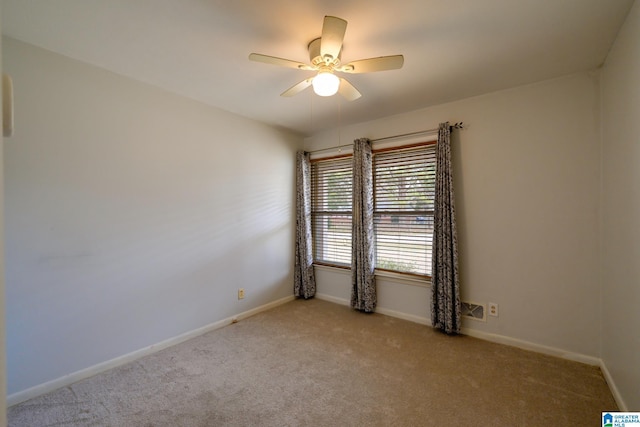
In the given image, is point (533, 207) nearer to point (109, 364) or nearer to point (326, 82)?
point (326, 82)

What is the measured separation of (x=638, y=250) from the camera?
1646 mm

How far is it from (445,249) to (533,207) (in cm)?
84

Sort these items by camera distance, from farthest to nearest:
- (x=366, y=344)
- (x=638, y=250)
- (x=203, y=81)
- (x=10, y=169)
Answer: (x=366, y=344), (x=203, y=81), (x=10, y=169), (x=638, y=250)

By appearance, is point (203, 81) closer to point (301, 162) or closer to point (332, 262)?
point (301, 162)

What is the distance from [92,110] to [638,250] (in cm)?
380

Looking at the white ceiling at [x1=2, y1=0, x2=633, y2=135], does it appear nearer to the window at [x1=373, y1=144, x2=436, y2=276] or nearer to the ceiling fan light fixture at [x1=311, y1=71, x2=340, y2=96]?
the ceiling fan light fixture at [x1=311, y1=71, x2=340, y2=96]

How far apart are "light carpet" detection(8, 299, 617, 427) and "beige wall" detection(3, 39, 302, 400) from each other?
13.4 inches

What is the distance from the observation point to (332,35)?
1.64 m

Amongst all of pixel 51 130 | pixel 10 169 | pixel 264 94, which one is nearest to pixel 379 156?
pixel 264 94

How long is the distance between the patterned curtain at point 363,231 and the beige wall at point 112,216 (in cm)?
128

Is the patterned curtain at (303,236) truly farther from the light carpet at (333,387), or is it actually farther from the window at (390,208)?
the light carpet at (333,387)

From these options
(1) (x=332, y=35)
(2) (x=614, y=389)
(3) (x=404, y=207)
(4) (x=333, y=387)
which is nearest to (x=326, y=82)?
(1) (x=332, y=35)

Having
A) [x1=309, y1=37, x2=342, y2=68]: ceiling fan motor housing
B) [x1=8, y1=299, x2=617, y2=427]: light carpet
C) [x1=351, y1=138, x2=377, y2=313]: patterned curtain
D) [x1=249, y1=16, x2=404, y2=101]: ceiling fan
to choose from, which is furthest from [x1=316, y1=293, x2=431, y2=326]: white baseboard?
[x1=309, y1=37, x2=342, y2=68]: ceiling fan motor housing

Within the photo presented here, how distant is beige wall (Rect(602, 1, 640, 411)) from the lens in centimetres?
168
